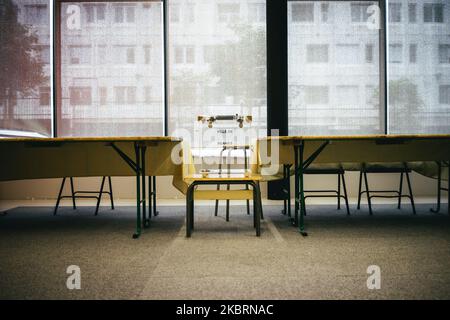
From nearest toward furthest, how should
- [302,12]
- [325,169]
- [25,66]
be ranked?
[325,169] < [25,66] < [302,12]

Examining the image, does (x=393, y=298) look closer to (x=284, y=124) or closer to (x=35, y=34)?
(x=284, y=124)

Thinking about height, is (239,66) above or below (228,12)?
below

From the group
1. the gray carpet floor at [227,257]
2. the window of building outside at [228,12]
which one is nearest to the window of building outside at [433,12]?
the window of building outside at [228,12]

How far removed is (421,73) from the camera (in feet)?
16.4

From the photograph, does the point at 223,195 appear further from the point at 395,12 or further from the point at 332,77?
the point at 395,12

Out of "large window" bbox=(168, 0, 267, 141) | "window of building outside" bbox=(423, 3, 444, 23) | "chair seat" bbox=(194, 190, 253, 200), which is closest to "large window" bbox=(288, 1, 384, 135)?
"large window" bbox=(168, 0, 267, 141)

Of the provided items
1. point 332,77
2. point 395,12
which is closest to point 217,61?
point 332,77

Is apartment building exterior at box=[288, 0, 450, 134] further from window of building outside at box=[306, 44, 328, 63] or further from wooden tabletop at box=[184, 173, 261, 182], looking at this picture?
wooden tabletop at box=[184, 173, 261, 182]

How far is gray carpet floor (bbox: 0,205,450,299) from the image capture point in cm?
164

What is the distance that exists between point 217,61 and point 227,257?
3.53 metres

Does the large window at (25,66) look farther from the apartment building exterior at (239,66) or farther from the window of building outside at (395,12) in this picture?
the window of building outside at (395,12)

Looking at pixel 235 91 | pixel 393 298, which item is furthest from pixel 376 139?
pixel 235 91

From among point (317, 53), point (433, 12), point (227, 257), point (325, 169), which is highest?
point (433, 12)

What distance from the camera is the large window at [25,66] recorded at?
489cm
